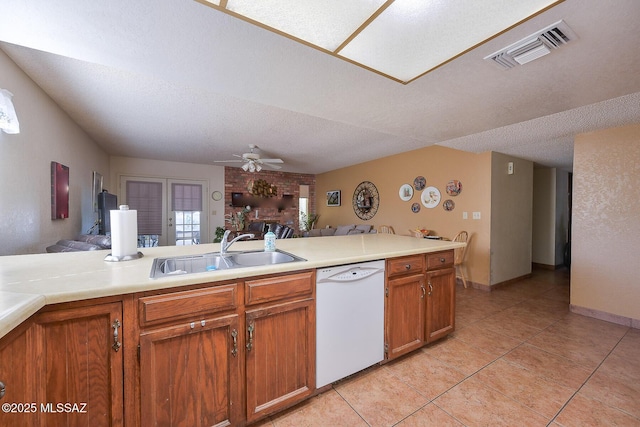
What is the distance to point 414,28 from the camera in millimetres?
1253

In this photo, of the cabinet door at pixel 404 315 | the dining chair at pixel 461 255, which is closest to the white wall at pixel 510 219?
Result: the dining chair at pixel 461 255

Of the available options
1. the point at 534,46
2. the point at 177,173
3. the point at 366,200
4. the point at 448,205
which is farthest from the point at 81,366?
the point at 177,173

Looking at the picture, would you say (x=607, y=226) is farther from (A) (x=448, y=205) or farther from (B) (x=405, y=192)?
(B) (x=405, y=192)

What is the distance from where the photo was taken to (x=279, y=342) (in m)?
1.39

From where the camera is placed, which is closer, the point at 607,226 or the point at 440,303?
the point at 440,303

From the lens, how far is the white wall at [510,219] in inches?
149

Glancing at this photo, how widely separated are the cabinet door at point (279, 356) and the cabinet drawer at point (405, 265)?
67 cm

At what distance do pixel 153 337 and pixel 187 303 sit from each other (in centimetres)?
18

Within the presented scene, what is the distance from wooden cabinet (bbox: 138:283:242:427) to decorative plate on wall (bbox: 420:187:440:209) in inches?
161

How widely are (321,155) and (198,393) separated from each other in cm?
460

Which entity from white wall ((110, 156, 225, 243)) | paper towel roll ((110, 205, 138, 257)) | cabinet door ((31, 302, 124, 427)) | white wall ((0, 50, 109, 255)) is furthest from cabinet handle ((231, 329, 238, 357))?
white wall ((110, 156, 225, 243))

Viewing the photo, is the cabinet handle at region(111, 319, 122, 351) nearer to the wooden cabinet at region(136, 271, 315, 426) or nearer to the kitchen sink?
the wooden cabinet at region(136, 271, 315, 426)

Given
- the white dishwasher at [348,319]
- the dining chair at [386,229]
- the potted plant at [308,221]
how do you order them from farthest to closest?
the potted plant at [308,221] < the dining chair at [386,229] < the white dishwasher at [348,319]

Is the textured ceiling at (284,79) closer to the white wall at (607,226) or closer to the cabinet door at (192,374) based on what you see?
the white wall at (607,226)
